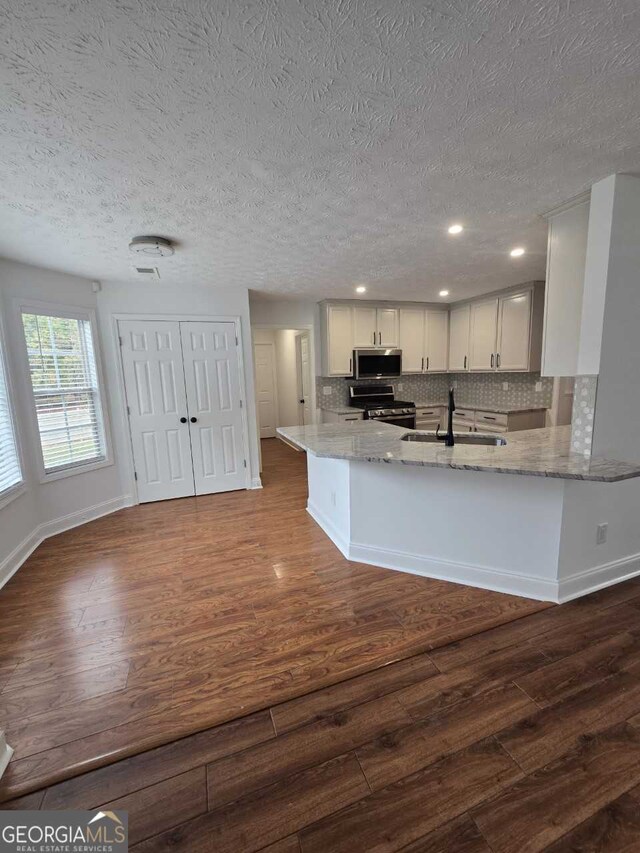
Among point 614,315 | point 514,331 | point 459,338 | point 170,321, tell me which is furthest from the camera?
point 459,338

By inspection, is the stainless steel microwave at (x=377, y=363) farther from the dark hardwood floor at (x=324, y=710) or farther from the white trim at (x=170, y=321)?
the dark hardwood floor at (x=324, y=710)

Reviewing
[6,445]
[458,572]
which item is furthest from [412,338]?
[6,445]

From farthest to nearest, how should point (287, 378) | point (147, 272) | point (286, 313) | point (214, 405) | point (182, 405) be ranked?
1. point (287, 378)
2. point (286, 313)
3. point (214, 405)
4. point (182, 405)
5. point (147, 272)

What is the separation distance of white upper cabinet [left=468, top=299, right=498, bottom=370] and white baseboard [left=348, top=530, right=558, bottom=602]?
3.16 meters

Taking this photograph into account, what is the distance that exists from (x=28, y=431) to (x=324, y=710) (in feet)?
10.8

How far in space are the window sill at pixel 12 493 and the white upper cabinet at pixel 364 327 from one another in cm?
400

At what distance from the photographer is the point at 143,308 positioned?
3.85m

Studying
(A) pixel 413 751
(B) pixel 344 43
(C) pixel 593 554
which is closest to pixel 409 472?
(C) pixel 593 554

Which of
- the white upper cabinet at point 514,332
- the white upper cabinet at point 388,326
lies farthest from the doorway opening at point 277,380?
the white upper cabinet at point 514,332

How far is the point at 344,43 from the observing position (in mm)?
1028

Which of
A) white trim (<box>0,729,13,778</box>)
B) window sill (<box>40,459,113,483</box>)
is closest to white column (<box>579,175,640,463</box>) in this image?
white trim (<box>0,729,13,778</box>)

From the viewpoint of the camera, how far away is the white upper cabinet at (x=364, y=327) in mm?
4977

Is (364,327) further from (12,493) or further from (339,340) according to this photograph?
(12,493)

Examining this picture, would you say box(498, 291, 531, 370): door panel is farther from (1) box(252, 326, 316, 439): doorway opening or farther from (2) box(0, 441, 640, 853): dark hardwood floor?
(1) box(252, 326, 316, 439): doorway opening
